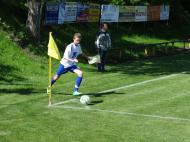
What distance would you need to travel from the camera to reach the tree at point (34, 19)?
23734mm

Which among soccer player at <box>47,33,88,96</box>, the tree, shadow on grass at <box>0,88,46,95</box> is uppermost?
the tree

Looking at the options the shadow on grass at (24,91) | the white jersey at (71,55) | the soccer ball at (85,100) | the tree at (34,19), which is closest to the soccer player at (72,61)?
the white jersey at (71,55)

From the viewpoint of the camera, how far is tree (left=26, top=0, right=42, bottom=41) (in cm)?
2373

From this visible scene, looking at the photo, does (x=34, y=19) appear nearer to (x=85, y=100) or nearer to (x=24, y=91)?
(x=24, y=91)

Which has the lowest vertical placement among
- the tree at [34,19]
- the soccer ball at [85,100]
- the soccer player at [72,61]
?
the soccer ball at [85,100]

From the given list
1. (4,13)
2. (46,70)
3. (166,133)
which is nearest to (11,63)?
(46,70)

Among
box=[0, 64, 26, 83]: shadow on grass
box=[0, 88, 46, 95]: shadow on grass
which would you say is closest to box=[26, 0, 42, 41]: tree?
box=[0, 64, 26, 83]: shadow on grass

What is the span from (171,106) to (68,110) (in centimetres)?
296

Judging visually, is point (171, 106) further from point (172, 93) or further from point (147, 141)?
point (147, 141)

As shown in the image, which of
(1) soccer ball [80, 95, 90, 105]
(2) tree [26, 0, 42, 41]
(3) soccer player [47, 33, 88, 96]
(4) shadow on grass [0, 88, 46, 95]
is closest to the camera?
(1) soccer ball [80, 95, 90, 105]

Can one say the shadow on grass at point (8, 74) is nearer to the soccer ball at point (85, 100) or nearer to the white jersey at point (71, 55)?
the white jersey at point (71, 55)

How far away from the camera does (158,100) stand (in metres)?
15.4

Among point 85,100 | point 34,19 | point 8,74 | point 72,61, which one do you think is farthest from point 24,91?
point 34,19

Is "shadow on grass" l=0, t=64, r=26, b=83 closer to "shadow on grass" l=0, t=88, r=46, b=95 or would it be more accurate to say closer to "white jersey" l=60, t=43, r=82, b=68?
"shadow on grass" l=0, t=88, r=46, b=95
